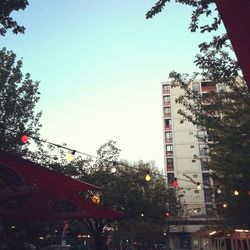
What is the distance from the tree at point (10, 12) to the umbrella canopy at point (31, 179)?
334cm

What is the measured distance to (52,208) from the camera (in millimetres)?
13016

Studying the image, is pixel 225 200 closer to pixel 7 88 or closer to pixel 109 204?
pixel 109 204

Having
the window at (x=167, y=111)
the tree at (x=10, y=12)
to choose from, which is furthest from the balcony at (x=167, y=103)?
the tree at (x=10, y=12)

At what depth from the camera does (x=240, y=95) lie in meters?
15.7

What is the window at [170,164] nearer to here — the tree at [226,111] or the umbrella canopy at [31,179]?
the tree at [226,111]

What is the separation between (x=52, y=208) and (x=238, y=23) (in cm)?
1189

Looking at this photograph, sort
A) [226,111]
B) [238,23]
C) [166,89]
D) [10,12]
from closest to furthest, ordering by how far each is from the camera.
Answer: [238,23] < [10,12] < [226,111] < [166,89]

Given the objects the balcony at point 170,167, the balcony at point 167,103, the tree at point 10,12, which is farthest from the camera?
the balcony at point 167,103

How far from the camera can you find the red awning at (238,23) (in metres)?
2.26

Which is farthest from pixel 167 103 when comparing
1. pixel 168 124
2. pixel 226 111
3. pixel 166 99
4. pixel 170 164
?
pixel 226 111

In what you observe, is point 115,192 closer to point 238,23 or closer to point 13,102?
point 13,102

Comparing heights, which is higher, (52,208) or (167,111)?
(167,111)

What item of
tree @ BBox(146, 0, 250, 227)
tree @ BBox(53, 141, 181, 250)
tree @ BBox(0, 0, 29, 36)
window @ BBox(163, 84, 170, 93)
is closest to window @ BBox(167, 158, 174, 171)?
window @ BBox(163, 84, 170, 93)

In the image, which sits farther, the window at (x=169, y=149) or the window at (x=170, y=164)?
the window at (x=169, y=149)
